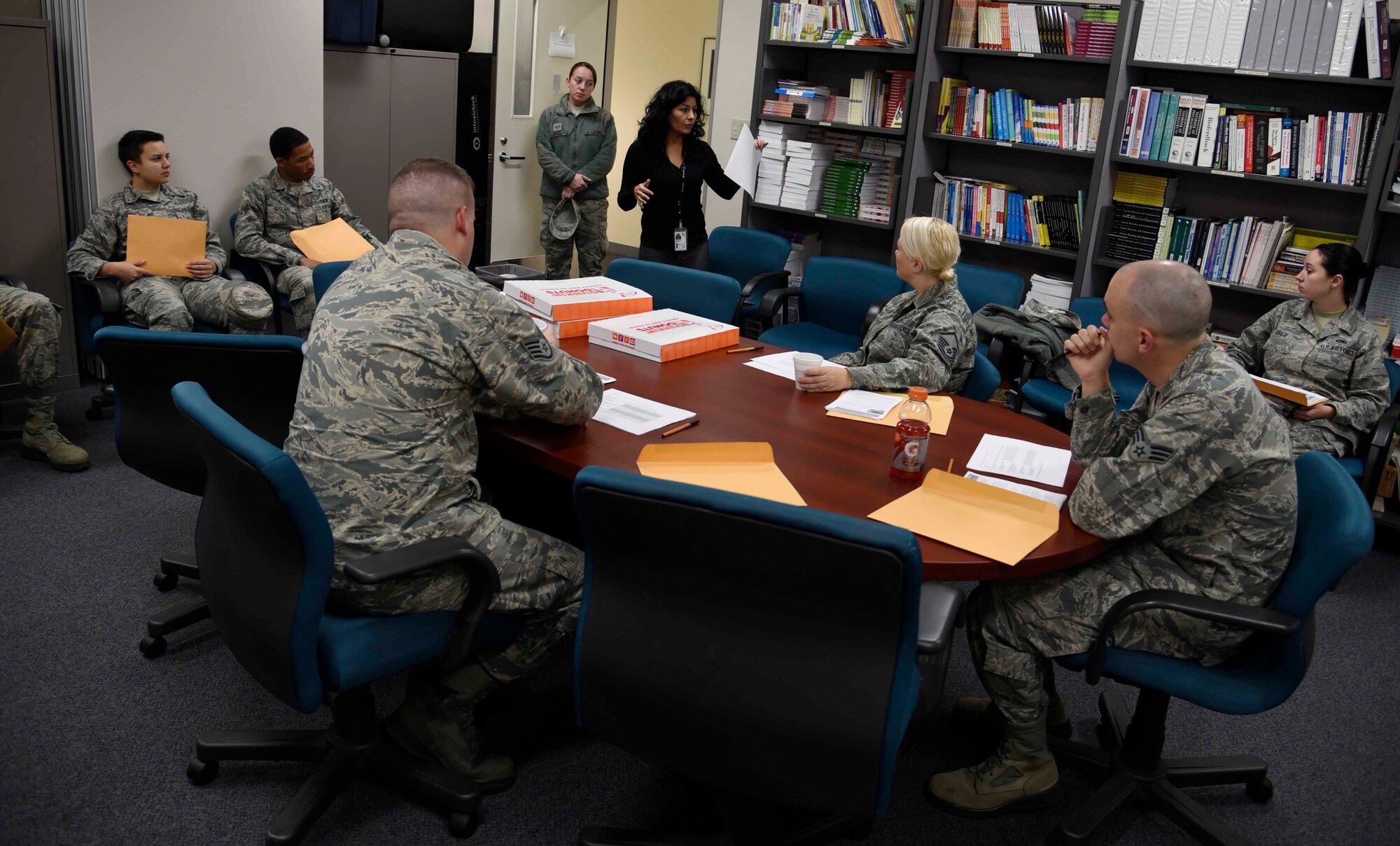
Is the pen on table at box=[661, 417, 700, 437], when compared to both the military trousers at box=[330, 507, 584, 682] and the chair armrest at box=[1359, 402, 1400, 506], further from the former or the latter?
the chair armrest at box=[1359, 402, 1400, 506]

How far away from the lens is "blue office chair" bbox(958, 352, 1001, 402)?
3.02 m

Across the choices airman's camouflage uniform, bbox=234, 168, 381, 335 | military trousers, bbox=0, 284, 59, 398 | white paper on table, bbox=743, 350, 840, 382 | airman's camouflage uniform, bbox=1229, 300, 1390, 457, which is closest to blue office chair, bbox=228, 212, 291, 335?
airman's camouflage uniform, bbox=234, 168, 381, 335

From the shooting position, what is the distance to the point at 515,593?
2037 mm

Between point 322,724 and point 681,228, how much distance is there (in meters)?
3.46

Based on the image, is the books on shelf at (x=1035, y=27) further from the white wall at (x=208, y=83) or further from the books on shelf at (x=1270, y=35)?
the white wall at (x=208, y=83)

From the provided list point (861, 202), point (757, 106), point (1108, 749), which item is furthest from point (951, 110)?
point (1108, 749)

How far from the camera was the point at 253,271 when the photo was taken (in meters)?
4.82

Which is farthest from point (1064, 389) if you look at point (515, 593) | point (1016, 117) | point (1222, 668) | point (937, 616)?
point (515, 593)

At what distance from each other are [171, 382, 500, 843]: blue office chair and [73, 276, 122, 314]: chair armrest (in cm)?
248

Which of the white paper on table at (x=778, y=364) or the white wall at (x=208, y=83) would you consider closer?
the white paper on table at (x=778, y=364)

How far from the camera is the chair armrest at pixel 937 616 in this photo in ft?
5.26

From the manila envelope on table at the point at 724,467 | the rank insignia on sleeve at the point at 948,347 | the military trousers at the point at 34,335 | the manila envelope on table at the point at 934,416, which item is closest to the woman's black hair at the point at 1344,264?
the rank insignia on sleeve at the point at 948,347

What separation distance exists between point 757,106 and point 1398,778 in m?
4.26

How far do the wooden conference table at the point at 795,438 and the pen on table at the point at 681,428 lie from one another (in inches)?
0.5
